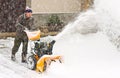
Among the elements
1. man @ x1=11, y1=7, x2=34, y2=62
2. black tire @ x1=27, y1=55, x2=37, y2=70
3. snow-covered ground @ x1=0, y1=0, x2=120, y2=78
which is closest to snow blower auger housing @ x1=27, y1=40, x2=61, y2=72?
black tire @ x1=27, y1=55, x2=37, y2=70

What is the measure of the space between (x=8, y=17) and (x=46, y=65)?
23.8ft

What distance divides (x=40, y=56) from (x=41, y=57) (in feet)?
0.93

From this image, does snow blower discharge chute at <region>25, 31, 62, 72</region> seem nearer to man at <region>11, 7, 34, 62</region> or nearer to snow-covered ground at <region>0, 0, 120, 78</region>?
snow-covered ground at <region>0, 0, 120, 78</region>

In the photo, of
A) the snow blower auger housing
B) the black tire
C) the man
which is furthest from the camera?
the man

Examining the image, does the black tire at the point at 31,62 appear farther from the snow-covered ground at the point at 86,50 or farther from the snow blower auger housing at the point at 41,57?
the snow-covered ground at the point at 86,50

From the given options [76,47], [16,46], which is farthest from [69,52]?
[16,46]

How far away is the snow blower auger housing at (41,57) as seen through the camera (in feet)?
35.4

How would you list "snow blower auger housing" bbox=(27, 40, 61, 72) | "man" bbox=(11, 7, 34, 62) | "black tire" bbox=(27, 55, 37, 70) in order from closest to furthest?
"snow blower auger housing" bbox=(27, 40, 61, 72) → "black tire" bbox=(27, 55, 37, 70) → "man" bbox=(11, 7, 34, 62)

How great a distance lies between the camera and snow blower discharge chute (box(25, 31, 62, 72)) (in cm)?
1081

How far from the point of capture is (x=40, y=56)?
11.2m

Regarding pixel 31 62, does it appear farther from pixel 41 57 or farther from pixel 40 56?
pixel 41 57

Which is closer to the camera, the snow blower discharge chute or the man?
the snow blower discharge chute

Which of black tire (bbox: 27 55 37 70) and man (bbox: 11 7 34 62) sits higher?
man (bbox: 11 7 34 62)

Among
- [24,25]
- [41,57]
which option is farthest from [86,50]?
[41,57]
